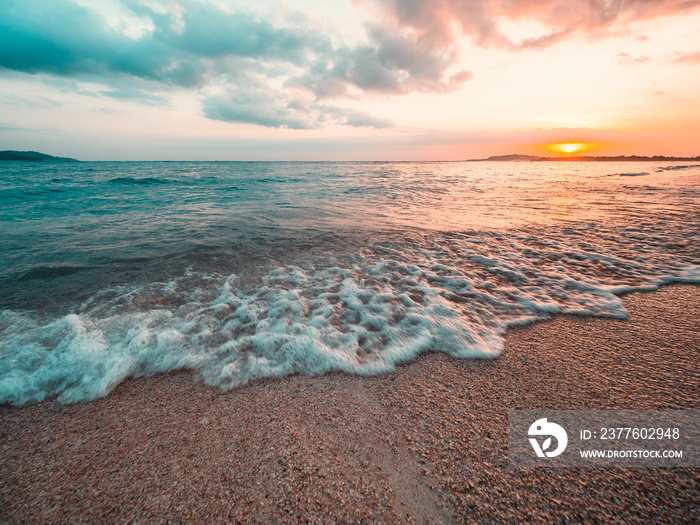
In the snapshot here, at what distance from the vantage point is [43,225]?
323 inches

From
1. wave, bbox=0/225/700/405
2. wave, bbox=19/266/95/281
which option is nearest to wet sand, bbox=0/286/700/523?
wave, bbox=0/225/700/405

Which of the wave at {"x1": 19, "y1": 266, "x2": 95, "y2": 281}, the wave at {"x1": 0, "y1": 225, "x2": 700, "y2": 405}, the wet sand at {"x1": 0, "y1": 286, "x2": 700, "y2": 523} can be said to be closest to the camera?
the wet sand at {"x1": 0, "y1": 286, "x2": 700, "y2": 523}

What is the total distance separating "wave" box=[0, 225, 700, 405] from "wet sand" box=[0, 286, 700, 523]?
26cm

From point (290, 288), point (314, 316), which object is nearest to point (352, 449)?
point (314, 316)

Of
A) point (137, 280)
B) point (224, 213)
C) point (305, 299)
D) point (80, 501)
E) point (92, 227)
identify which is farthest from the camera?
point (224, 213)

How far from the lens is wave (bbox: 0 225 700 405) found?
102 inches

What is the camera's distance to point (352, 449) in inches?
71.9

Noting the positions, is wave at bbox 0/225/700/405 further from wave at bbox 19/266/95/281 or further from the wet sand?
wave at bbox 19/266/95/281

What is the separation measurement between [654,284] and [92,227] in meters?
12.7

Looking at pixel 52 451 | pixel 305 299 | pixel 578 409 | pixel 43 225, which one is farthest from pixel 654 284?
pixel 43 225

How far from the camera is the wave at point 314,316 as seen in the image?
260 cm

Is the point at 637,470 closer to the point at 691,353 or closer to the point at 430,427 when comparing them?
the point at 430,427

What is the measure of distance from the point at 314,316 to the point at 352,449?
5.83 ft

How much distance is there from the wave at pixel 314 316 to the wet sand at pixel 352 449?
0.26m
